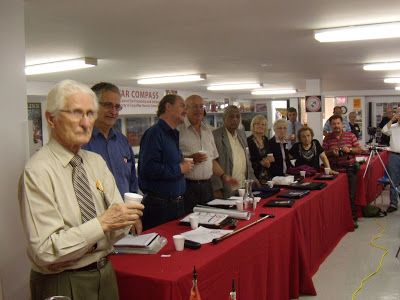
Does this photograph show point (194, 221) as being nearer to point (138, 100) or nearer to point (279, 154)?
point (279, 154)

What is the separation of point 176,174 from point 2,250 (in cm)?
133

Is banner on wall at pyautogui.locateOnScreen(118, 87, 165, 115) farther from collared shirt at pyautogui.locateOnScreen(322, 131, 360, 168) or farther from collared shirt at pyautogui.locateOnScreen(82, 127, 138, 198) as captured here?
collared shirt at pyautogui.locateOnScreen(82, 127, 138, 198)

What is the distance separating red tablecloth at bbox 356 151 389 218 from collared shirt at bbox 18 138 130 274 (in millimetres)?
5421

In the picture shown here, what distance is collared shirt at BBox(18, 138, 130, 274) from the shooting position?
137 cm

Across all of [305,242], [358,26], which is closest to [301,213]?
[305,242]

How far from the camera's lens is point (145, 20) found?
3.27 m

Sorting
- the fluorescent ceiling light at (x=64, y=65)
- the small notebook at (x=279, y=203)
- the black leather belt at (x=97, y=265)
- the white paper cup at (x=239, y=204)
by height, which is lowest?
the small notebook at (x=279, y=203)

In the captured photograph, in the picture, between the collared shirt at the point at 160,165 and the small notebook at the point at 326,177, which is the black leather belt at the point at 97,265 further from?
the small notebook at the point at 326,177

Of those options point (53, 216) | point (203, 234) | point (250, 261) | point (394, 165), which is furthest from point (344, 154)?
point (53, 216)

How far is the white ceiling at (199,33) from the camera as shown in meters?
2.93

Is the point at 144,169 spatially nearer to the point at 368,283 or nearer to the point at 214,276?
the point at 214,276

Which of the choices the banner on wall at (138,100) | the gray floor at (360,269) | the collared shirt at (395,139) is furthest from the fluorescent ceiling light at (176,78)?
the gray floor at (360,269)

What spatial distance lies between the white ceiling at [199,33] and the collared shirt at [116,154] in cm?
101

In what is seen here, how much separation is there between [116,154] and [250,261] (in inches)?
44.2
